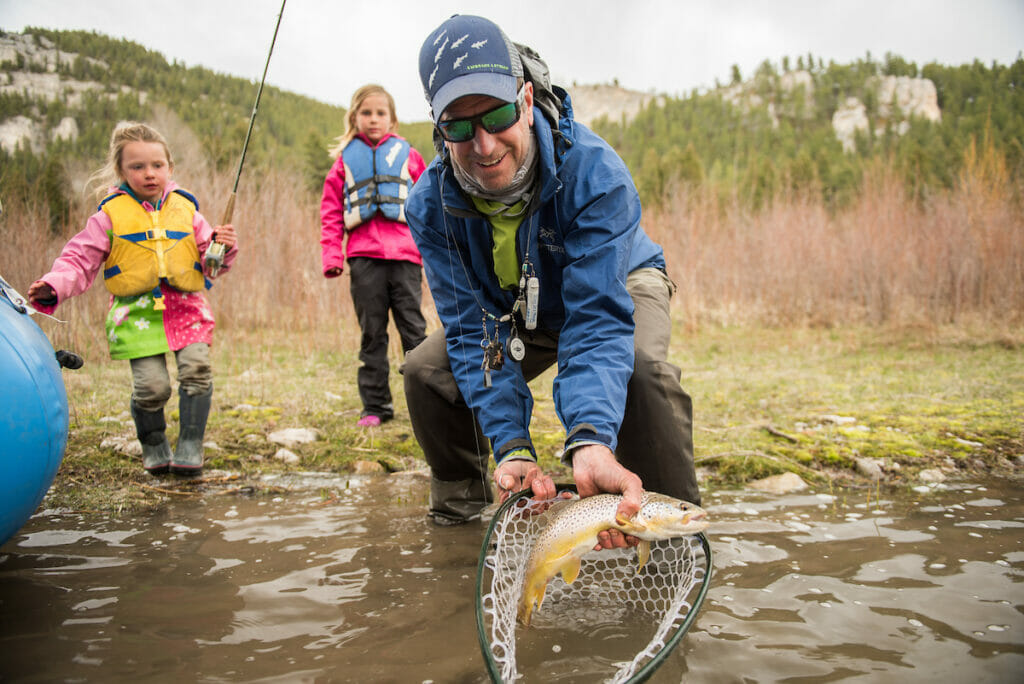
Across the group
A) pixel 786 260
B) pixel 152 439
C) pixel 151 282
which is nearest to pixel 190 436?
pixel 152 439

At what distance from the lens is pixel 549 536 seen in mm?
1970

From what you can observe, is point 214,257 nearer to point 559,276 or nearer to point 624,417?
point 559,276

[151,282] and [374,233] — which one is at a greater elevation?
[374,233]

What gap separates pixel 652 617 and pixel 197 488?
8.70ft

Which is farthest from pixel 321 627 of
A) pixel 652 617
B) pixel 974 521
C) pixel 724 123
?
pixel 724 123

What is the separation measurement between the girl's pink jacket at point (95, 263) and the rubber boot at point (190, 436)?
365 millimetres

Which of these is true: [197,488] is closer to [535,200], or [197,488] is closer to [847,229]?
[535,200]

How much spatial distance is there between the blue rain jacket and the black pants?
7.27 feet

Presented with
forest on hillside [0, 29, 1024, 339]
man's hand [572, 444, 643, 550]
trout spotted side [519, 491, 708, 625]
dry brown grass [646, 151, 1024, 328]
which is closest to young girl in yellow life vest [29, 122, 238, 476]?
forest on hillside [0, 29, 1024, 339]

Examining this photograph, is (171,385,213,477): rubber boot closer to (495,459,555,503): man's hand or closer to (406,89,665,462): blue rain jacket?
(406,89,665,462): blue rain jacket

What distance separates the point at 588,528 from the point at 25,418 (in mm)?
1880

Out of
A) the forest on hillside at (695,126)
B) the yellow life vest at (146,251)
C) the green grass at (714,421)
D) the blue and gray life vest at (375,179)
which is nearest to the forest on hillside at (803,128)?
the forest on hillside at (695,126)

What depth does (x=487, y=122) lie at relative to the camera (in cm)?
221

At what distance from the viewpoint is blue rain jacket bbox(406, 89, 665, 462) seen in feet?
7.41
